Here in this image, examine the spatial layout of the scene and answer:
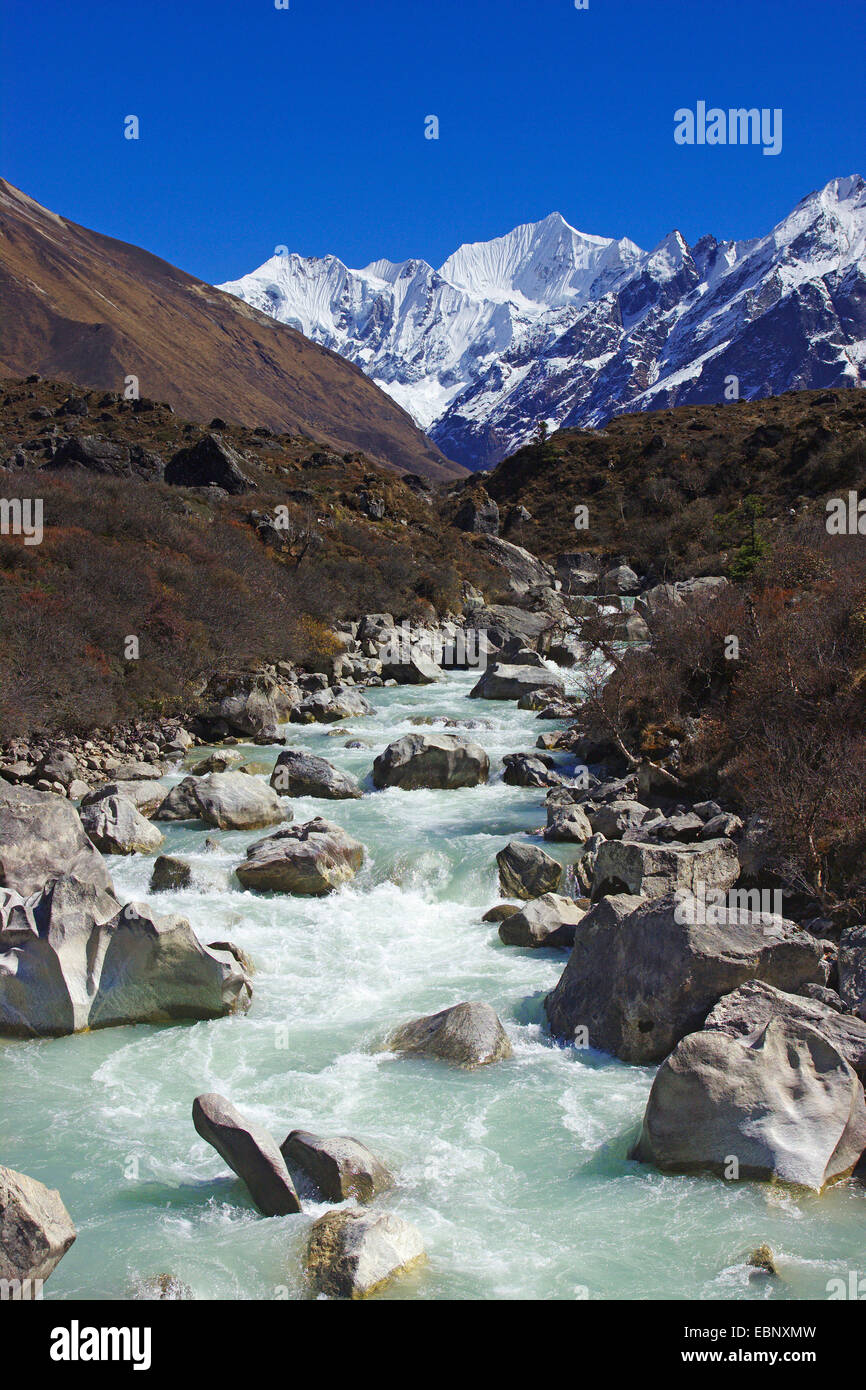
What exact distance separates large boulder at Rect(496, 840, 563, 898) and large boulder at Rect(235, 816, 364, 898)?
223cm

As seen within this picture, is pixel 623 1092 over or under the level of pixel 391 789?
under

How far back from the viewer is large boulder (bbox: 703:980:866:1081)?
24.0 feet

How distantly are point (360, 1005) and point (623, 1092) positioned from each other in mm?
3019

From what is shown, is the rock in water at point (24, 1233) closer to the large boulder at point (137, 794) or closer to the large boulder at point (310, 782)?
the large boulder at point (137, 794)

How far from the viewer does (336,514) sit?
43.3m

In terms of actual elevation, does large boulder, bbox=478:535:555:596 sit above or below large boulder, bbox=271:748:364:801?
above

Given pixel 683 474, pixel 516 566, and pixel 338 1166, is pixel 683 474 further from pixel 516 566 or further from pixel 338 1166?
pixel 338 1166

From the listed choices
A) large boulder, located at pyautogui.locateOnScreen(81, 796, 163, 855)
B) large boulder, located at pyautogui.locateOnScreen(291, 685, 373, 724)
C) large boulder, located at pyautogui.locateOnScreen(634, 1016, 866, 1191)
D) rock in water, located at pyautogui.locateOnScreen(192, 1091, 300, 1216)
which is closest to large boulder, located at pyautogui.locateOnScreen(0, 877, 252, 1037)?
rock in water, located at pyautogui.locateOnScreen(192, 1091, 300, 1216)

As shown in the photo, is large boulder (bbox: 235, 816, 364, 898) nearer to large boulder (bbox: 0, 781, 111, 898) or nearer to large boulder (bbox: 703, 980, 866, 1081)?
large boulder (bbox: 0, 781, 111, 898)

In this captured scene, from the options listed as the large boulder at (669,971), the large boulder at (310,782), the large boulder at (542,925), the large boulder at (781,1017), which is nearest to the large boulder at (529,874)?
the large boulder at (542,925)

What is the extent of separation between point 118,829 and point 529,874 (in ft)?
19.9

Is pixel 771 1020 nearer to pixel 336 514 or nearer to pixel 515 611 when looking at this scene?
pixel 515 611
